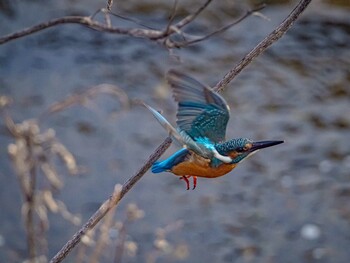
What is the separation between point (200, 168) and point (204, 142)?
7 cm

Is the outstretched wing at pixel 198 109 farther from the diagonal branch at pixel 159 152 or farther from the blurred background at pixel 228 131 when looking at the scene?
the blurred background at pixel 228 131

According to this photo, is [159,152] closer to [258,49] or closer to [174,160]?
[174,160]

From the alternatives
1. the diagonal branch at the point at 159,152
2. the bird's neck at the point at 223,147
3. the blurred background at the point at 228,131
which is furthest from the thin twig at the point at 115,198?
the blurred background at the point at 228,131

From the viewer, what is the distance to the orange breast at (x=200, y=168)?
1640 millimetres

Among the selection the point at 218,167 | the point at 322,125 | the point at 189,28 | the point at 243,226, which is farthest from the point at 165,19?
the point at 218,167

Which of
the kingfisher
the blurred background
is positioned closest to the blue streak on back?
the kingfisher

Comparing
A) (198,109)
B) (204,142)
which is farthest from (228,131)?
(198,109)

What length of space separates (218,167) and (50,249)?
323 cm

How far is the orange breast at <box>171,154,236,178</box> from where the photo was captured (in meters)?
1.64

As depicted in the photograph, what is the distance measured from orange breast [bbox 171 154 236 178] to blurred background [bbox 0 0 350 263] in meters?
2.58

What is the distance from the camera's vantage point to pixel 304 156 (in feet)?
18.3

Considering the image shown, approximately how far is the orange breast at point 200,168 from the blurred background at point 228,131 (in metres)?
2.58

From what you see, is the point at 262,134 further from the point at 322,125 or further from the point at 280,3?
the point at 280,3

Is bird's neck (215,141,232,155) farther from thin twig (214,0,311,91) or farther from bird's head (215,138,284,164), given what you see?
thin twig (214,0,311,91)
